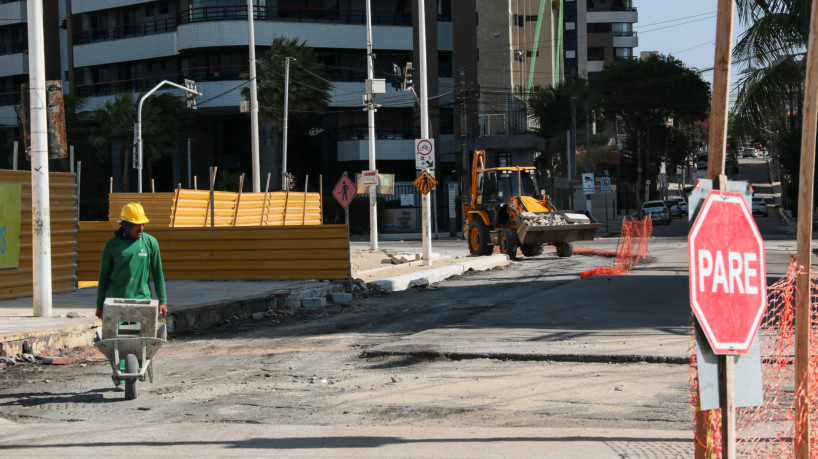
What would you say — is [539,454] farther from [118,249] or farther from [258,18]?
[258,18]

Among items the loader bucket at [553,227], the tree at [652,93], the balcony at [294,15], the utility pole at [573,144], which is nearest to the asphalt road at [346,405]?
the loader bucket at [553,227]

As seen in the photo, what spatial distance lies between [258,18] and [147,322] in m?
50.5

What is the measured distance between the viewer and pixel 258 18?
184ft

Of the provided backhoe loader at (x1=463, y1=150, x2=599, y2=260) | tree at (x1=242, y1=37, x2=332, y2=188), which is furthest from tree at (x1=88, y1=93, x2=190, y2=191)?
backhoe loader at (x1=463, y1=150, x2=599, y2=260)

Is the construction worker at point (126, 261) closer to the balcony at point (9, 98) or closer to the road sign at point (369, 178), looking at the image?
the road sign at point (369, 178)

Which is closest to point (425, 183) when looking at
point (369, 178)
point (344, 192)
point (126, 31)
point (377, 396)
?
point (344, 192)

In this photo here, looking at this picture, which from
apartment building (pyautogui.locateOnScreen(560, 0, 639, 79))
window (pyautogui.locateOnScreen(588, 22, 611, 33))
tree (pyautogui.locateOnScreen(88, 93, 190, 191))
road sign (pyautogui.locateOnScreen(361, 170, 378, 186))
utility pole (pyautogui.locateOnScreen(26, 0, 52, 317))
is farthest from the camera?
window (pyautogui.locateOnScreen(588, 22, 611, 33))

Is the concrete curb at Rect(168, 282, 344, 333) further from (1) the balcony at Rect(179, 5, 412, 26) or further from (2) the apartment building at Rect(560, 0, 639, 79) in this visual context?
(2) the apartment building at Rect(560, 0, 639, 79)

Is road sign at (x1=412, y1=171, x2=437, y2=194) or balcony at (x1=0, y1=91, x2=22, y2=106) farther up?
balcony at (x1=0, y1=91, x2=22, y2=106)

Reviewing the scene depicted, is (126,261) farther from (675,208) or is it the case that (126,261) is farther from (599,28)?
(599,28)

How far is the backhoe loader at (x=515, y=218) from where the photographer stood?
25.2 m

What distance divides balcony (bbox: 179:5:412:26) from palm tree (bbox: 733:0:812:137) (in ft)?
127

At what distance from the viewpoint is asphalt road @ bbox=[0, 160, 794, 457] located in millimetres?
6223

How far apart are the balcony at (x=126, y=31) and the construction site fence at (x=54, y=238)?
44.8m
